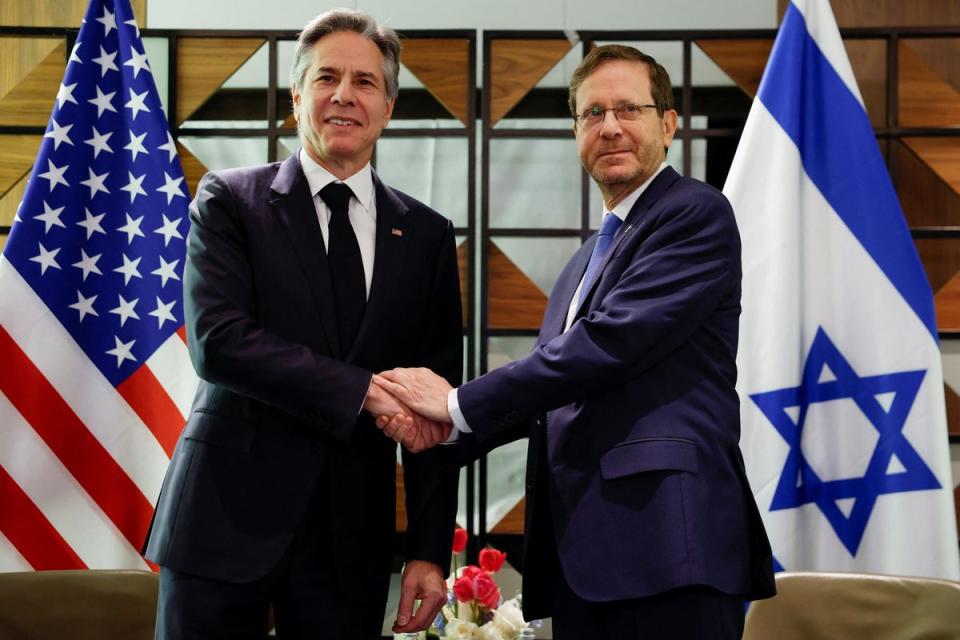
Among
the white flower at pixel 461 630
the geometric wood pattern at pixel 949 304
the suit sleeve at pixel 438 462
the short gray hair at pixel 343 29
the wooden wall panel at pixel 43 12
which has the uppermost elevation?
the wooden wall panel at pixel 43 12

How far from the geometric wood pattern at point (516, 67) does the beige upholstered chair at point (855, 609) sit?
6.71 feet

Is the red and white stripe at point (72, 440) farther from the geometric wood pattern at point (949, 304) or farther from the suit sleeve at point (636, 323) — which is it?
the geometric wood pattern at point (949, 304)

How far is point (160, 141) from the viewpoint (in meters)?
3.52

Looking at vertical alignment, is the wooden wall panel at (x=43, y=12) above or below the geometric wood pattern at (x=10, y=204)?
above

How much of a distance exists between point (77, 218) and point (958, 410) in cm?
336

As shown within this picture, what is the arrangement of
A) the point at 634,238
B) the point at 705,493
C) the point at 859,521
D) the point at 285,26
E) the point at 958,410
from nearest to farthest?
the point at 705,493 < the point at 634,238 < the point at 859,521 < the point at 958,410 < the point at 285,26

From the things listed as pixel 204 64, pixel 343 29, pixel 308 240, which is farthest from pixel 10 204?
pixel 308 240

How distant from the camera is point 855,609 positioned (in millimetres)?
2434

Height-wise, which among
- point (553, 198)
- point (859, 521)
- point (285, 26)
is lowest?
point (859, 521)

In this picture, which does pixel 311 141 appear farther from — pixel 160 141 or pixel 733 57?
pixel 733 57

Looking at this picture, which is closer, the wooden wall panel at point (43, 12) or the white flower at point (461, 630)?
the white flower at point (461, 630)

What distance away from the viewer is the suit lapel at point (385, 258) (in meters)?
1.93

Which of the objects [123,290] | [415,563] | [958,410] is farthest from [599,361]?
[958,410]

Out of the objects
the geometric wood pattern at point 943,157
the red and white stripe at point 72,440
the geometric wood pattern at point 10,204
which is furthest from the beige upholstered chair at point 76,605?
the geometric wood pattern at point 943,157
